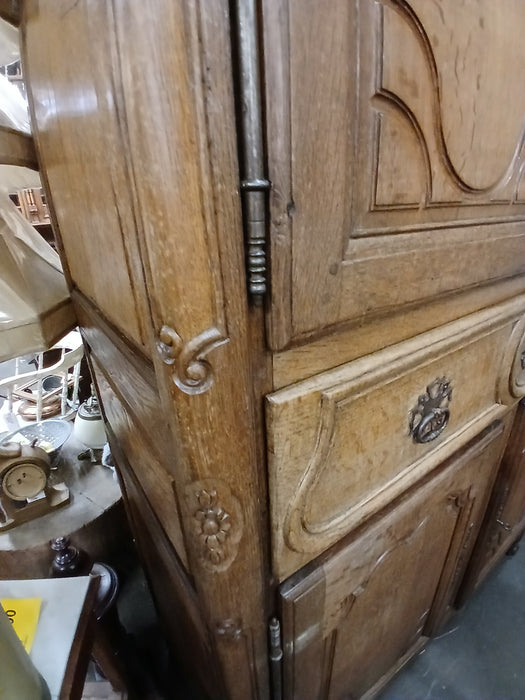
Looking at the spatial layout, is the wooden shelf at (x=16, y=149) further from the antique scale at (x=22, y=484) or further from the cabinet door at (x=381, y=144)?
the antique scale at (x=22, y=484)

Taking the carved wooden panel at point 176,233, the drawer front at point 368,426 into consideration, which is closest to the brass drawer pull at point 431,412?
the drawer front at point 368,426

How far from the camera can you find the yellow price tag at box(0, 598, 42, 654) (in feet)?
1.63

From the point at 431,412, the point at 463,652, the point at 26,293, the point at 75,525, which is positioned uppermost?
the point at 26,293

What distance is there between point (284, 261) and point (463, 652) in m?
1.48

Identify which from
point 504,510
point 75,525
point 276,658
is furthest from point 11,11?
point 504,510

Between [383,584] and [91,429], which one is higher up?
[383,584]

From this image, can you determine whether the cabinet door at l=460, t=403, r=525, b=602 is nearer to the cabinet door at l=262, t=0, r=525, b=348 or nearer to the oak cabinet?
the oak cabinet

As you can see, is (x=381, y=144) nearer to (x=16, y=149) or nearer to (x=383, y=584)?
(x=16, y=149)

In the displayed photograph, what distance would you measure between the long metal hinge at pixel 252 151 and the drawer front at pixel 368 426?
134 mm

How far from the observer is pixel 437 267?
1.40 feet

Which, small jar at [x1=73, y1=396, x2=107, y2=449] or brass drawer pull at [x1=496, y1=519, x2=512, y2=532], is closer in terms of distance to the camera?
brass drawer pull at [x1=496, y1=519, x2=512, y2=532]

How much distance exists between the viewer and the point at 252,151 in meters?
0.26

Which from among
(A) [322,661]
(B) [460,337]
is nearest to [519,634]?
(A) [322,661]

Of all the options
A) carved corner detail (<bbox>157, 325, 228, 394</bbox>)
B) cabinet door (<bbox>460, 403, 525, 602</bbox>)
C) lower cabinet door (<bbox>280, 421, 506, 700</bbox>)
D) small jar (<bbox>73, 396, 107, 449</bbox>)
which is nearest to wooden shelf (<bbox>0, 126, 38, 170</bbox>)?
carved corner detail (<bbox>157, 325, 228, 394</bbox>)
